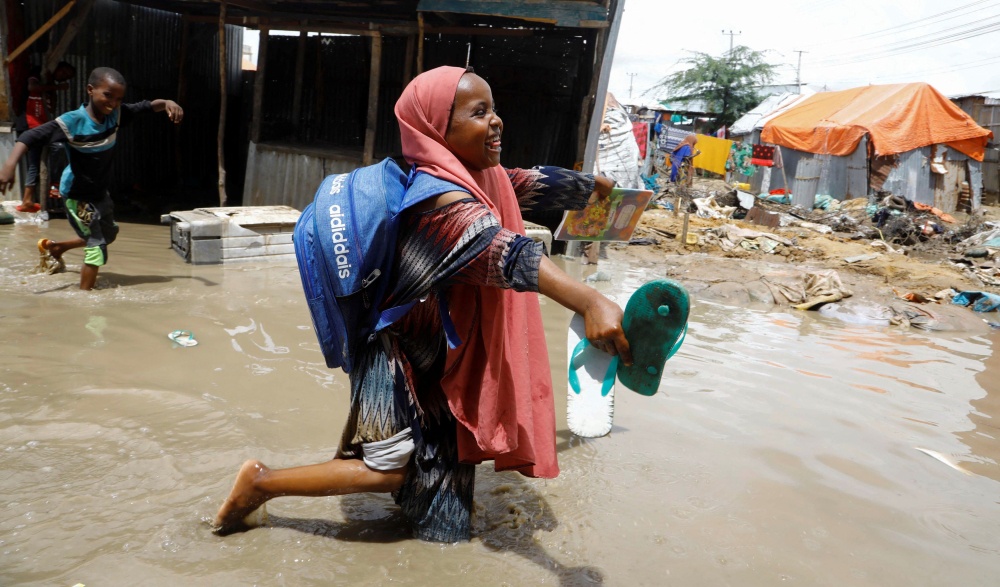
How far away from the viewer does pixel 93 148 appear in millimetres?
4797

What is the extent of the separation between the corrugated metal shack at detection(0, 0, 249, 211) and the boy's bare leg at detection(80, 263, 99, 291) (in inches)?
194

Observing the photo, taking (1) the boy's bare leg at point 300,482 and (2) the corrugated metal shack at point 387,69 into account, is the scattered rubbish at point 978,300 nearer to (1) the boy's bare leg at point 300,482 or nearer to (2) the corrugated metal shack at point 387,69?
(2) the corrugated metal shack at point 387,69

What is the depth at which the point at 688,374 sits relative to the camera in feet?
14.4

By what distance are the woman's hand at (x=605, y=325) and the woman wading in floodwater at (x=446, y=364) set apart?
0.07 meters

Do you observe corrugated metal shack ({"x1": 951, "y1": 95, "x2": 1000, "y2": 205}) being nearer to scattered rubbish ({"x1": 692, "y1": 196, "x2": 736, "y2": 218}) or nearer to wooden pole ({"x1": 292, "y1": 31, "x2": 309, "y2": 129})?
scattered rubbish ({"x1": 692, "y1": 196, "x2": 736, "y2": 218})

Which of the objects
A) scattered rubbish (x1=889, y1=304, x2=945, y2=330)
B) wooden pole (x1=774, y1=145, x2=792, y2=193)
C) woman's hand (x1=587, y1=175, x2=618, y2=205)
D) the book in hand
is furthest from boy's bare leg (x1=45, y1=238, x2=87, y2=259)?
wooden pole (x1=774, y1=145, x2=792, y2=193)

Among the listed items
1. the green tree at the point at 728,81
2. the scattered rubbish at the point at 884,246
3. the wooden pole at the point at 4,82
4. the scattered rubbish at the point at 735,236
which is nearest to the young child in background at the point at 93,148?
the wooden pole at the point at 4,82

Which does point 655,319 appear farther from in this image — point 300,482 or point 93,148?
point 93,148

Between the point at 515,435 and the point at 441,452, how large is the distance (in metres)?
0.26

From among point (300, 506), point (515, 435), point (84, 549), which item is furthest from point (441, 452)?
point (84, 549)

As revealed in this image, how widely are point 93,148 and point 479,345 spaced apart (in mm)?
3913

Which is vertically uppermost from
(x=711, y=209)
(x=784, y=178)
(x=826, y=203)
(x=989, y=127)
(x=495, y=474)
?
(x=989, y=127)

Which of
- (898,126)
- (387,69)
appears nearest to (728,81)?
(898,126)

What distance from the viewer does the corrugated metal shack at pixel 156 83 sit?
9.59m
